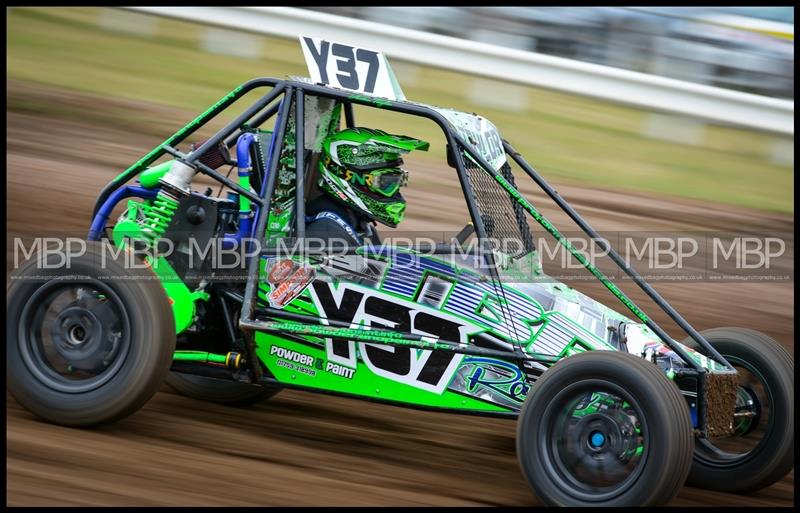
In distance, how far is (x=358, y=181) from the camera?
503 centimetres

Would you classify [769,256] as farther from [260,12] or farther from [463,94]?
[260,12]

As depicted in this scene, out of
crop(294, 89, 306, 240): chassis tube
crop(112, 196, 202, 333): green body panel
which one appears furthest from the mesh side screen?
crop(112, 196, 202, 333): green body panel

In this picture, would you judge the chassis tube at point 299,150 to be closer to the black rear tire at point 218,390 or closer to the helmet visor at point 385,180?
the helmet visor at point 385,180

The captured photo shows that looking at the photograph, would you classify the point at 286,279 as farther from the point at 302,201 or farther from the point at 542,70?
the point at 542,70

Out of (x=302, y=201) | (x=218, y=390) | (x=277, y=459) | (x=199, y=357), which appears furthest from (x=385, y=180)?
(x=218, y=390)

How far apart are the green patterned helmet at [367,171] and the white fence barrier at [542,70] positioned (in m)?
6.71

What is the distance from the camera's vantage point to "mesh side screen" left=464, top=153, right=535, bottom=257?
15.5 ft

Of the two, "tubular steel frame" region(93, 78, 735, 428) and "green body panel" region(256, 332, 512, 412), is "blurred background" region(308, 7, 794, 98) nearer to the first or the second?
"tubular steel frame" region(93, 78, 735, 428)

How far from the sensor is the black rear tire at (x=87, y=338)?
4594 mm

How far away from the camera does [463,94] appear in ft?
40.7

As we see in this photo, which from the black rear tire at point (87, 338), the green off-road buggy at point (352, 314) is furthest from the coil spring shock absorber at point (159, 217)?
the black rear tire at point (87, 338)

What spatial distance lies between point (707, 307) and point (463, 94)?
5.24 m

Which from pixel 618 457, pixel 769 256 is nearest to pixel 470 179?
pixel 618 457

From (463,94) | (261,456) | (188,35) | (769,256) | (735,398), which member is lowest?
(261,456)
